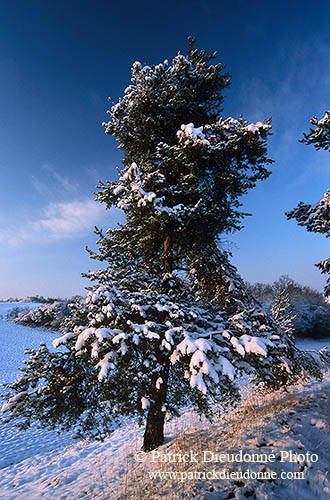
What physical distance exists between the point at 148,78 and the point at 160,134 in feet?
4.57

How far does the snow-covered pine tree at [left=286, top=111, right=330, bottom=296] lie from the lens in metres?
7.59

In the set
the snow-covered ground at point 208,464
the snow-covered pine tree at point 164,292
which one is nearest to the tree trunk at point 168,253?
the snow-covered pine tree at point 164,292

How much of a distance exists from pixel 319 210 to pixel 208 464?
26.6 feet

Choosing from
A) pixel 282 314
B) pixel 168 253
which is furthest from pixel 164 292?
pixel 282 314

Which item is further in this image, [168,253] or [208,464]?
[168,253]

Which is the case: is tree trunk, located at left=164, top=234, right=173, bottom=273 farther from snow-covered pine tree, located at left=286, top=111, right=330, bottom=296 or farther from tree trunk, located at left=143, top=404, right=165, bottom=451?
snow-covered pine tree, located at left=286, top=111, right=330, bottom=296

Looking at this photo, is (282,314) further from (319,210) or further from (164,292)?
(164,292)

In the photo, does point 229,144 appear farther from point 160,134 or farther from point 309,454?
point 309,454

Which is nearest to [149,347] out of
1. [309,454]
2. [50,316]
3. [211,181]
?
[309,454]

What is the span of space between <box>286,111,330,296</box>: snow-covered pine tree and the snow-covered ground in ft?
15.9

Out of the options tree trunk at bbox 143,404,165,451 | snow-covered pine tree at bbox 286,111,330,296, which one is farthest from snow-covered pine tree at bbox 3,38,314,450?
snow-covered pine tree at bbox 286,111,330,296

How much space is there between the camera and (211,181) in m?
5.73

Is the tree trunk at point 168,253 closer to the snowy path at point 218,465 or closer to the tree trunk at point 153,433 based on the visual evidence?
the tree trunk at point 153,433

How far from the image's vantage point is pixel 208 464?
4023 mm
